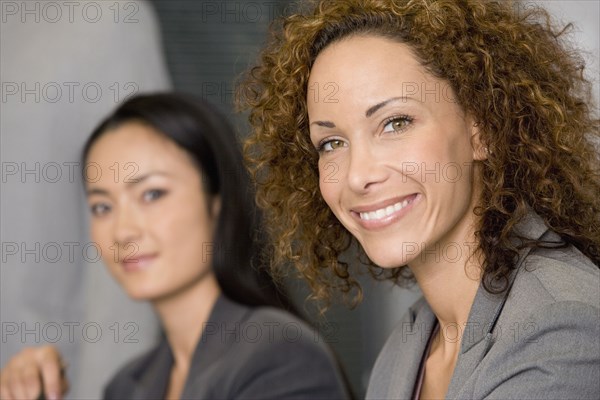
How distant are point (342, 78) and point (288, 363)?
80cm

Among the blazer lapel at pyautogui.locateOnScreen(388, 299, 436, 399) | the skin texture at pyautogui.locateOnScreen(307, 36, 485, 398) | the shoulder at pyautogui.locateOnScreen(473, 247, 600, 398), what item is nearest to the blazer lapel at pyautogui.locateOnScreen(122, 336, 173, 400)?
the blazer lapel at pyautogui.locateOnScreen(388, 299, 436, 399)

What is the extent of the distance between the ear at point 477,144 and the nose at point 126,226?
878 millimetres

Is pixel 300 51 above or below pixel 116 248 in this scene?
above

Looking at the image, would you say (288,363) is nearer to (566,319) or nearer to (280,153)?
(280,153)

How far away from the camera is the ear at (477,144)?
1.41 metres

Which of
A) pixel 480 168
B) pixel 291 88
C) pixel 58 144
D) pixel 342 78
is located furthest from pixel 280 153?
pixel 58 144

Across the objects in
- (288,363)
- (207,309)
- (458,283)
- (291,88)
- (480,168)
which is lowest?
(288,363)

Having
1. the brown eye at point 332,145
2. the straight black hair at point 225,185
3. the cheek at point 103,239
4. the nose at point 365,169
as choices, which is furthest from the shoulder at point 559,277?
the cheek at point 103,239

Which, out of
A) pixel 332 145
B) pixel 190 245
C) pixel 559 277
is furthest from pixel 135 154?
pixel 559 277

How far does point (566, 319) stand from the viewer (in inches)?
44.1

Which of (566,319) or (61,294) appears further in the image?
(61,294)

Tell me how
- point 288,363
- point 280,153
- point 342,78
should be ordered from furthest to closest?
point 288,363
point 280,153
point 342,78

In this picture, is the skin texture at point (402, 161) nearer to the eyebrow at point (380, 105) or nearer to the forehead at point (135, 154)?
the eyebrow at point (380, 105)

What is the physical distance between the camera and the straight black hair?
1969 mm
